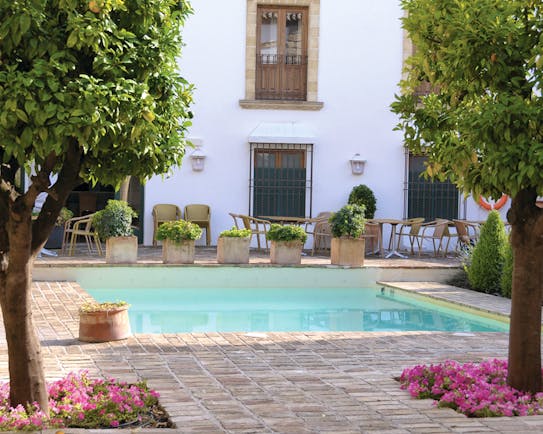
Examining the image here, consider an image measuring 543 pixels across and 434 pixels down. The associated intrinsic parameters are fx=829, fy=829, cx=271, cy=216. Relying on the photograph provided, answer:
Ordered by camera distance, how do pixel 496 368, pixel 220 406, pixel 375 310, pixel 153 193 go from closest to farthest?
pixel 220 406 < pixel 496 368 < pixel 375 310 < pixel 153 193

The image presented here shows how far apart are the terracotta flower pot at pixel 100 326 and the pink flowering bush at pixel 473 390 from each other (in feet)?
8.49

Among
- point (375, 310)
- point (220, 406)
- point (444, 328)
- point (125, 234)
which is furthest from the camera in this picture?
point (125, 234)

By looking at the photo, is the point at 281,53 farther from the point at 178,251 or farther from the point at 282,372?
the point at 282,372

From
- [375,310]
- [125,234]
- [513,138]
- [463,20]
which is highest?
[463,20]

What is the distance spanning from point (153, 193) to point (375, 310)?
6053 millimetres

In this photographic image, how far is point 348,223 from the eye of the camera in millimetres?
12430

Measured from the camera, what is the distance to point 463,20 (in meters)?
4.67

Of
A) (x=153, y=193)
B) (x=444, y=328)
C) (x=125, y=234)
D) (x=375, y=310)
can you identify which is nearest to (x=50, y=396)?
(x=444, y=328)

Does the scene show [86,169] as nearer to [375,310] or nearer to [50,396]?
[50,396]

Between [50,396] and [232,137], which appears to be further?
[232,137]

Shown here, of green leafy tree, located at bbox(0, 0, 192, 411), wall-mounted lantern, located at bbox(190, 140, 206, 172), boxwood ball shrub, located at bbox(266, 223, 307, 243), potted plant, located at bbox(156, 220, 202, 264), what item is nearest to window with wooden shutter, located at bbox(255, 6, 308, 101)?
wall-mounted lantern, located at bbox(190, 140, 206, 172)

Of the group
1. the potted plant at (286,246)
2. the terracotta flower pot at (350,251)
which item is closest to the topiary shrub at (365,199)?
the terracotta flower pot at (350,251)

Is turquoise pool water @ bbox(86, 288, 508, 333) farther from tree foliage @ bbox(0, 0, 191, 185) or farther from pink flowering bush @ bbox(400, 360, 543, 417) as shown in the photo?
tree foliage @ bbox(0, 0, 191, 185)

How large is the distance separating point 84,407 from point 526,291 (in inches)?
103
